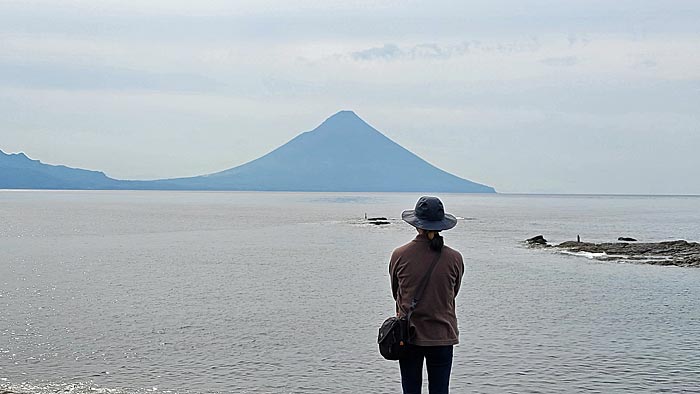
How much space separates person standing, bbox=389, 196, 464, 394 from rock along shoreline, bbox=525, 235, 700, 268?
41599 millimetres

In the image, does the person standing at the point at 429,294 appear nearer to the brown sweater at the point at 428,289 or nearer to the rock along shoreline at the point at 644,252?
the brown sweater at the point at 428,289

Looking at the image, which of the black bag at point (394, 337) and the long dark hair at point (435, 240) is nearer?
the black bag at point (394, 337)

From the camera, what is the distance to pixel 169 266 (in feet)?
151

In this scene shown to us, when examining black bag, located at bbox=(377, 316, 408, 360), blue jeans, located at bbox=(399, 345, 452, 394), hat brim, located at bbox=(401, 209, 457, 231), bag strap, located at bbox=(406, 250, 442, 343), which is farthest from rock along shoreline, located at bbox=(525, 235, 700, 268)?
black bag, located at bbox=(377, 316, 408, 360)

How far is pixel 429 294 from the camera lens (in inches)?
316

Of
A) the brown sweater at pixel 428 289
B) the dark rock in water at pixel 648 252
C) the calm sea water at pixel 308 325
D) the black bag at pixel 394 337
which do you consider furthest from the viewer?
the dark rock in water at pixel 648 252

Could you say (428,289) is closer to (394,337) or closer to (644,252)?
(394,337)

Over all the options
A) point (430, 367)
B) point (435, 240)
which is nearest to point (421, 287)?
point (435, 240)

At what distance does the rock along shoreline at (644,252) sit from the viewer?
47.7m

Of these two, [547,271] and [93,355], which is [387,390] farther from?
[547,271]

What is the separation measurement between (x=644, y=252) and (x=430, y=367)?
49.7 m

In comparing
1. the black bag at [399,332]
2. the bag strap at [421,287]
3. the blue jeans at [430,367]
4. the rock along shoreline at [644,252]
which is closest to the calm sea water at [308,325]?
the rock along shoreline at [644,252]

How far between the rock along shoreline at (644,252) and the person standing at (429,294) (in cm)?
4160

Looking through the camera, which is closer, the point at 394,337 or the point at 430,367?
the point at 394,337
